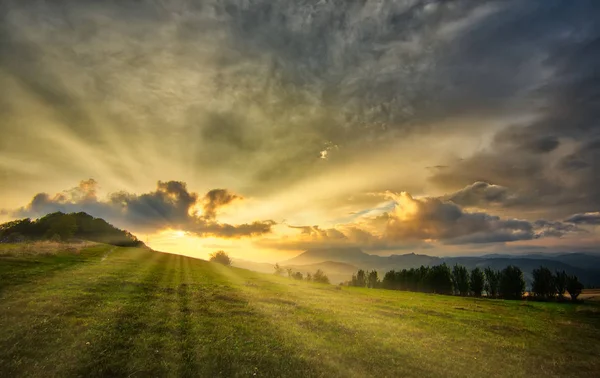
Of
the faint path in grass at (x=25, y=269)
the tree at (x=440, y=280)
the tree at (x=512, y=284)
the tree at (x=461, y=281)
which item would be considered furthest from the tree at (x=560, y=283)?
the faint path in grass at (x=25, y=269)

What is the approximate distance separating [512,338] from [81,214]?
185901 millimetres

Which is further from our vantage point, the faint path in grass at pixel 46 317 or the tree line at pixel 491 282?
the tree line at pixel 491 282

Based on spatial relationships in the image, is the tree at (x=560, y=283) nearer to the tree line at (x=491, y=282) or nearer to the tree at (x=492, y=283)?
the tree line at (x=491, y=282)

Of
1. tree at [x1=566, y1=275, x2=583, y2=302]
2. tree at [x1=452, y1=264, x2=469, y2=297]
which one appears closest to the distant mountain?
tree at [x1=452, y1=264, x2=469, y2=297]

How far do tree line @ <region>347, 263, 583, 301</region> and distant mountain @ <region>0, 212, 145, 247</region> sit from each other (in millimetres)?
173941

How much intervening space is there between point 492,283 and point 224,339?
177793 mm

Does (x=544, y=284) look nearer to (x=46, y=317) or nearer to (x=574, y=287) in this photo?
(x=574, y=287)

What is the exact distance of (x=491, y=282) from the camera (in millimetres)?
156875

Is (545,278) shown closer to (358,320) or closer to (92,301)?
(358,320)

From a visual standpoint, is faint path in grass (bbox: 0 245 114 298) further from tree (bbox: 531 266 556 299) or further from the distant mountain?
tree (bbox: 531 266 556 299)

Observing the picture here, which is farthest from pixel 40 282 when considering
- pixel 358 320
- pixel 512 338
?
pixel 512 338

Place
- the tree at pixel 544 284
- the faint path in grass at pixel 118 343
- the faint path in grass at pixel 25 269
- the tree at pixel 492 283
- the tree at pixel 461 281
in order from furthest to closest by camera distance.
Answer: the tree at pixel 461 281 < the tree at pixel 492 283 < the tree at pixel 544 284 < the faint path in grass at pixel 25 269 < the faint path in grass at pixel 118 343

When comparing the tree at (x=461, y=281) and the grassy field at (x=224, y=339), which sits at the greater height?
the tree at (x=461, y=281)

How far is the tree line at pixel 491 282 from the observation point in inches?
5371
